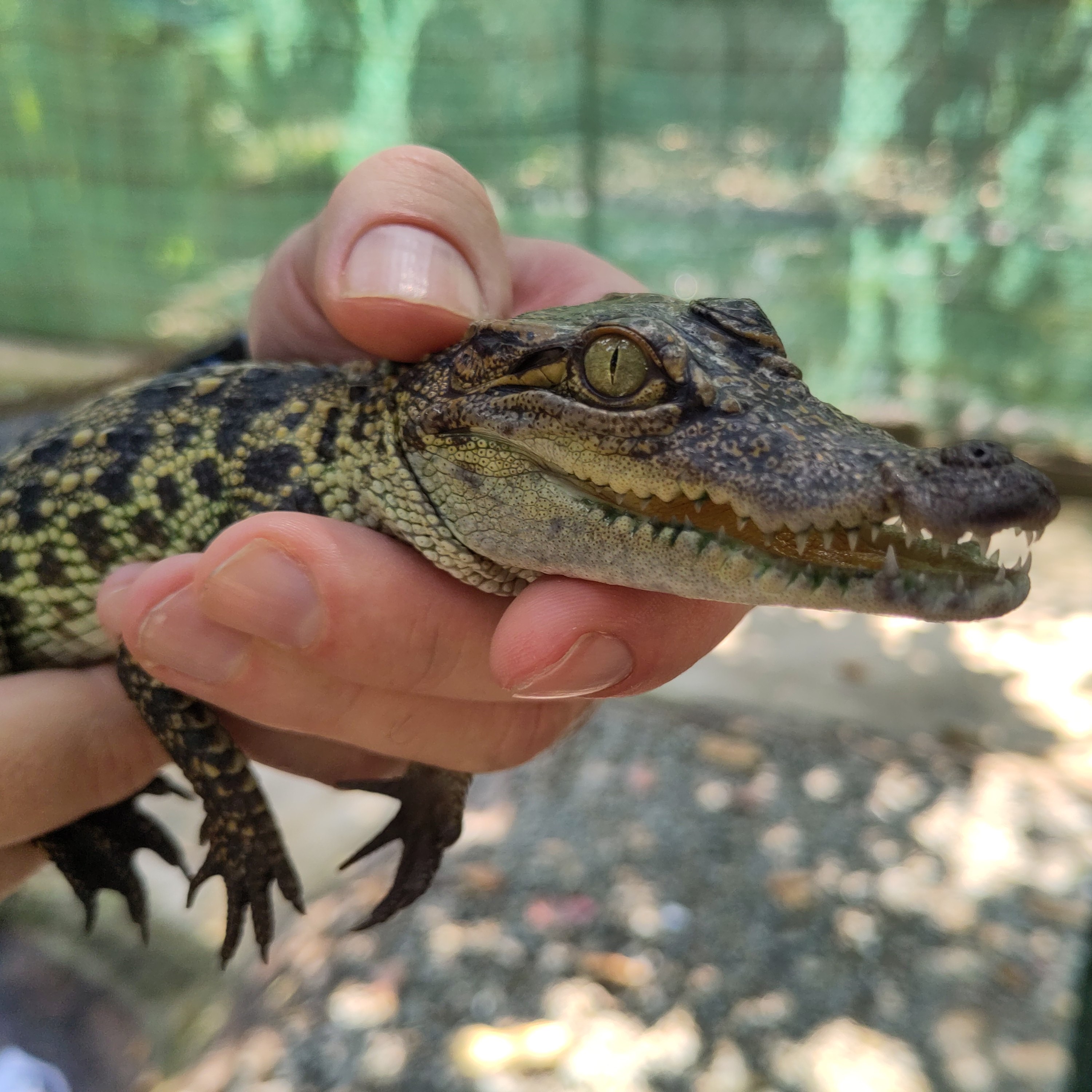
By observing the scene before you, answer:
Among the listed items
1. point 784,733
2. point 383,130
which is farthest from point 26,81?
point 784,733

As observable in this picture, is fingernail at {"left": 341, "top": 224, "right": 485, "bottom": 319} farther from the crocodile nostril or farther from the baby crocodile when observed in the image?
the crocodile nostril

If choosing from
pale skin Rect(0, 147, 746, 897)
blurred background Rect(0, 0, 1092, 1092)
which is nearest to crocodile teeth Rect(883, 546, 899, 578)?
pale skin Rect(0, 147, 746, 897)

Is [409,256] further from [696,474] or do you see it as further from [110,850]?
[110,850]

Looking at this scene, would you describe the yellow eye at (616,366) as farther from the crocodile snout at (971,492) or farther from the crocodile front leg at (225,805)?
the crocodile front leg at (225,805)

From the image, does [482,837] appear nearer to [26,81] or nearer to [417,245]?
[417,245]

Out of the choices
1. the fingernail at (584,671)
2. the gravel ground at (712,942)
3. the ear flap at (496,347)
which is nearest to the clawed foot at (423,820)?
the fingernail at (584,671)
